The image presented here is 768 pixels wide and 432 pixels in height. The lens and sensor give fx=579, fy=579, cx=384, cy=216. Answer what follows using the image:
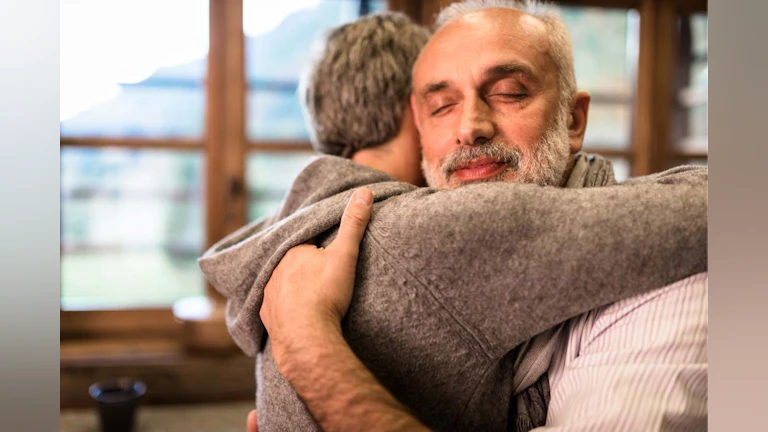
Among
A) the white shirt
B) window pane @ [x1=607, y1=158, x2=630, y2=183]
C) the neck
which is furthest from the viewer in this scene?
window pane @ [x1=607, y1=158, x2=630, y2=183]

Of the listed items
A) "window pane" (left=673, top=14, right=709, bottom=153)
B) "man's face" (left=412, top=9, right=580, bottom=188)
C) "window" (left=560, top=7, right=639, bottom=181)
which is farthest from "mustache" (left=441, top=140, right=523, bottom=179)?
"window pane" (left=673, top=14, right=709, bottom=153)

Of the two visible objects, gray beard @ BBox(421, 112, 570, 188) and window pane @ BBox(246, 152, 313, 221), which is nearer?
gray beard @ BBox(421, 112, 570, 188)

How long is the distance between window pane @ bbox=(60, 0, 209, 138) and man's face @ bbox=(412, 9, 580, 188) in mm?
1956

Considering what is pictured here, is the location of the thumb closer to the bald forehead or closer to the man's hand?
the man's hand

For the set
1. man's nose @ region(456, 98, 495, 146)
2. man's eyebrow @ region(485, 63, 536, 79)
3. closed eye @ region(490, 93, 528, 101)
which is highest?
man's eyebrow @ region(485, 63, 536, 79)

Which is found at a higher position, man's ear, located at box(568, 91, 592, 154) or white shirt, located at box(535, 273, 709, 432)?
man's ear, located at box(568, 91, 592, 154)

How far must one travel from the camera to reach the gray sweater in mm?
646

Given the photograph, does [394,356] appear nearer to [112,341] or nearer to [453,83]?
[453,83]

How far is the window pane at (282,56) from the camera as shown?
105 inches

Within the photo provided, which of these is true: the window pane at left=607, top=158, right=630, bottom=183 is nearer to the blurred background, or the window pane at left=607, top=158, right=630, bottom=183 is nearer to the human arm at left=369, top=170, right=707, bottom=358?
the blurred background

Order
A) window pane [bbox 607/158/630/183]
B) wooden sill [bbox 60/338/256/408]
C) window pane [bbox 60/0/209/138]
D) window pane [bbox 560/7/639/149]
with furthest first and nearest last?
window pane [bbox 607/158/630/183]
window pane [bbox 560/7/639/149]
window pane [bbox 60/0/209/138]
wooden sill [bbox 60/338/256/408]

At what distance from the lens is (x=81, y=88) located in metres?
2.51

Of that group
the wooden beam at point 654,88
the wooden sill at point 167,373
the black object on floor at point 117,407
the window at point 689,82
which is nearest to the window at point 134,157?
the wooden sill at point 167,373

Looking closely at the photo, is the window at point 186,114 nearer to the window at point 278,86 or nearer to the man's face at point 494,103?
the window at point 278,86
